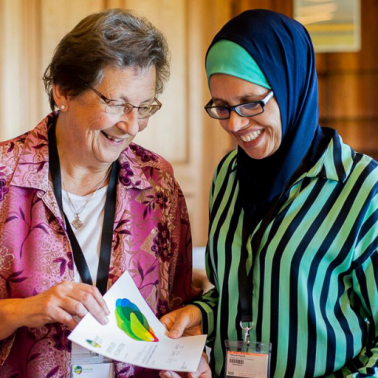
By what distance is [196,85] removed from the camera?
5293 mm

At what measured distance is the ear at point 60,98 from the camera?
67.0 inches

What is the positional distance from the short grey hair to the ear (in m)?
0.01

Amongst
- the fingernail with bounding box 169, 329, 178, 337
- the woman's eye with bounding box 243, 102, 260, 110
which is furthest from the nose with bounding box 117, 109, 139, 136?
the fingernail with bounding box 169, 329, 178, 337

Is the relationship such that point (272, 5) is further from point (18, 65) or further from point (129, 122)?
point (129, 122)

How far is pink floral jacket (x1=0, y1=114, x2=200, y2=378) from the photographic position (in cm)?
159

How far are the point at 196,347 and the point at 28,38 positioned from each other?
3.82m

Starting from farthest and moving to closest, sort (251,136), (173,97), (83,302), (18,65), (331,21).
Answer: (331,21), (173,97), (18,65), (251,136), (83,302)

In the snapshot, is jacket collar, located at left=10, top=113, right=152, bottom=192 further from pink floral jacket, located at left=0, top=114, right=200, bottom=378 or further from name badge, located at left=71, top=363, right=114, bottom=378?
name badge, located at left=71, top=363, right=114, bottom=378

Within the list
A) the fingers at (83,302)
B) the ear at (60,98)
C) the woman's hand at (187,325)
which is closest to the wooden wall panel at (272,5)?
the ear at (60,98)

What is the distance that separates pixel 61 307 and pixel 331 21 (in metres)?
4.90

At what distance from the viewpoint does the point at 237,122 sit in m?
1.50

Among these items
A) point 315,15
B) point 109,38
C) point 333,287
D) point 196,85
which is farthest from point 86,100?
point 315,15

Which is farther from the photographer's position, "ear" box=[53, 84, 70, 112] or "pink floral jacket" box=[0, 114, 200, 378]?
"ear" box=[53, 84, 70, 112]

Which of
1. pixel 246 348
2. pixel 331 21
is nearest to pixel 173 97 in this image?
pixel 331 21
